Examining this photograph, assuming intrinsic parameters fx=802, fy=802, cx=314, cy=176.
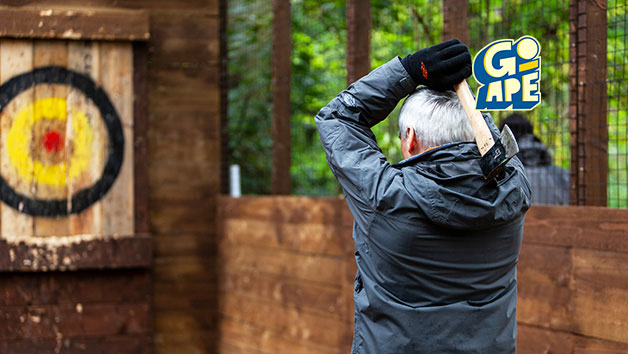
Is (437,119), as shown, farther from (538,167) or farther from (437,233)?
(538,167)

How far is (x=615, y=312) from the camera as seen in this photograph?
293cm

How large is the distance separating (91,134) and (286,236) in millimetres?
1317

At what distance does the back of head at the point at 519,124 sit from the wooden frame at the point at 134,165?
2.22m

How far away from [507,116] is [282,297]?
1683 mm

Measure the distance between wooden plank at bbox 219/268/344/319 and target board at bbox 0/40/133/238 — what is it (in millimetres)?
793

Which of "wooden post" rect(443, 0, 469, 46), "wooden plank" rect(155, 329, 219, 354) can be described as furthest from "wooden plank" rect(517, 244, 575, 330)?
"wooden plank" rect(155, 329, 219, 354)

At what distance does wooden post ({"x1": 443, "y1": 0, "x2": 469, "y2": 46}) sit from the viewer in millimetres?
3752

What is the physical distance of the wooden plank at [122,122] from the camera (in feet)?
15.9

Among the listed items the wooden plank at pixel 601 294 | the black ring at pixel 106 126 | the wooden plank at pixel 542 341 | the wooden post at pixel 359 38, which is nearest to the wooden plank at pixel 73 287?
the black ring at pixel 106 126

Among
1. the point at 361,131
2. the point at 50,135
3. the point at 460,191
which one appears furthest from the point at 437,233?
the point at 50,135

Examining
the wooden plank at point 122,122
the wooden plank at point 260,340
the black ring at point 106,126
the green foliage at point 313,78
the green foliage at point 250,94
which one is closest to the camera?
the wooden plank at point 260,340

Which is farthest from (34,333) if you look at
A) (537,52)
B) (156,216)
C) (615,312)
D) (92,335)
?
(537,52)

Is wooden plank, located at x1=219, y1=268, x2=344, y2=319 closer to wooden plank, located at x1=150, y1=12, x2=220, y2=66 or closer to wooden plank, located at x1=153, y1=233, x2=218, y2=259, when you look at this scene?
wooden plank, located at x1=153, y1=233, x2=218, y2=259

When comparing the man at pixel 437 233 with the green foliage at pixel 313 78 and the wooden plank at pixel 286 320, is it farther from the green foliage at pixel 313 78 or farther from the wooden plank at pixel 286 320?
the green foliage at pixel 313 78
